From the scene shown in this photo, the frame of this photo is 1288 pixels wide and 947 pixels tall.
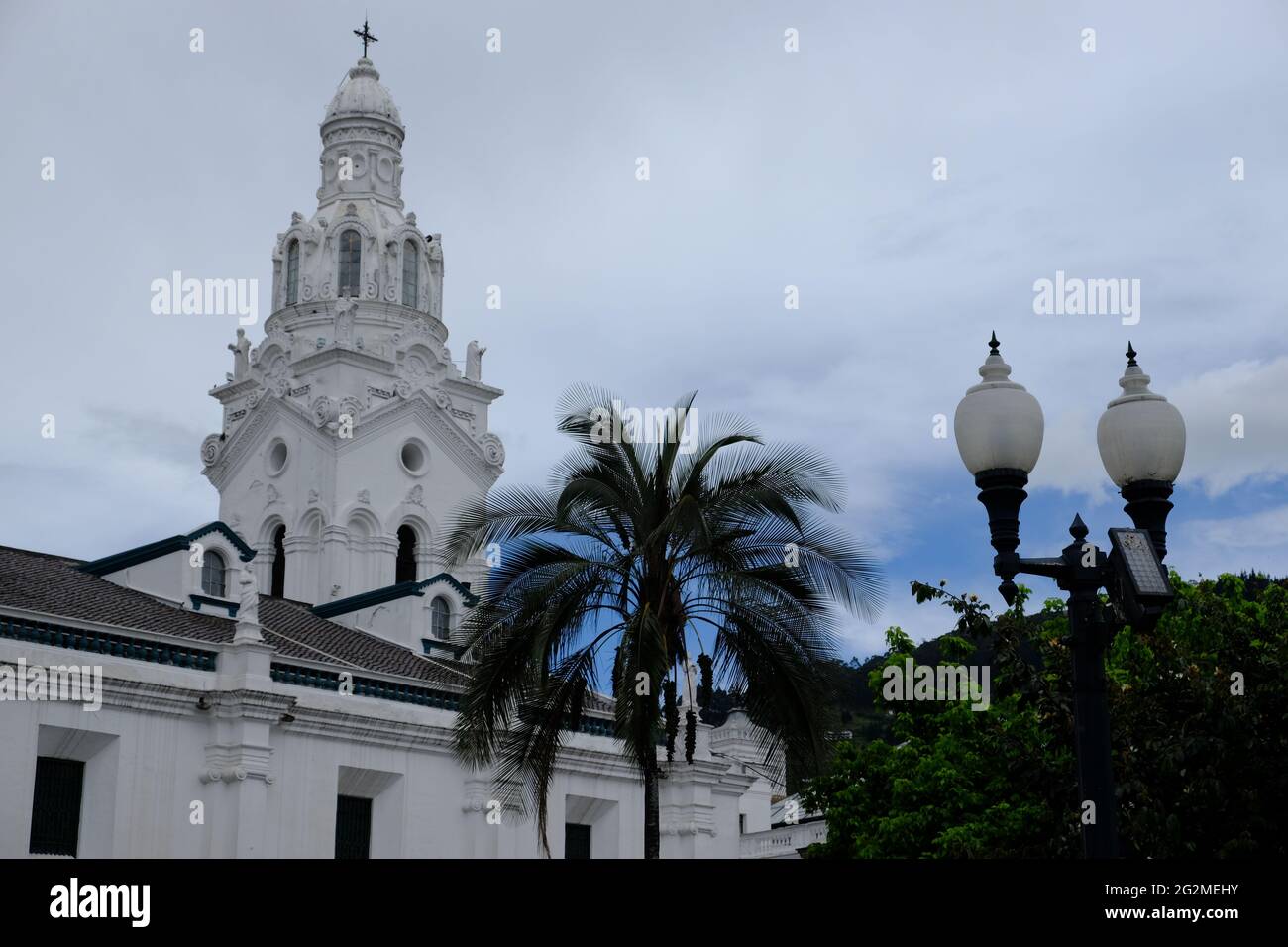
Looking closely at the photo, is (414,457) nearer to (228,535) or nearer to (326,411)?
(326,411)

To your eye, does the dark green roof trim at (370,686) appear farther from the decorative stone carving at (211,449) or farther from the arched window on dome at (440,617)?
the decorative stone carving at (211,449)

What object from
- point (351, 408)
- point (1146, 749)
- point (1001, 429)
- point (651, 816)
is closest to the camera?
point (1001, 429)

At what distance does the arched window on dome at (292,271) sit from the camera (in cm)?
4872

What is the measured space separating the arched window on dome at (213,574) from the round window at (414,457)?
8893 millimetres

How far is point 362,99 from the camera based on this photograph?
50.3m

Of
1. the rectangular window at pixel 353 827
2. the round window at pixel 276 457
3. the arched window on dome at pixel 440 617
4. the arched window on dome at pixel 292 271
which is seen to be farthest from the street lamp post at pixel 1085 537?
the arched window on dome at pixel 292 271

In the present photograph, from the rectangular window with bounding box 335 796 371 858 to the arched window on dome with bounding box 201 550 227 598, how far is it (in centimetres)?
770

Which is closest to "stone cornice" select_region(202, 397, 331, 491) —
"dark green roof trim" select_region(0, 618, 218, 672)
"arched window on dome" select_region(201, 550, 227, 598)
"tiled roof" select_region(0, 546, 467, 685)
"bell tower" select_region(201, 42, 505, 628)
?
"bell tower" select_region(201, 42, 505, 628)

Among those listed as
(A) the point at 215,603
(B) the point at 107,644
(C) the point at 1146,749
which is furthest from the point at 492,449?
(C) the point at 1146,749

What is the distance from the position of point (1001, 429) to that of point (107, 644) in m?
21.4
